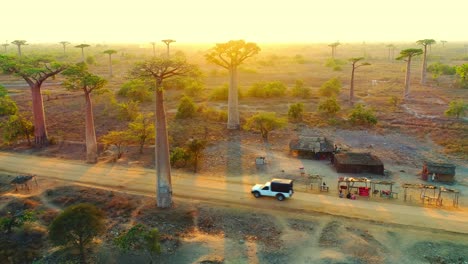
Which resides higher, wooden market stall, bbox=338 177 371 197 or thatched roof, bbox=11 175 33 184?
thatched roof, bbox=11 175 33 184

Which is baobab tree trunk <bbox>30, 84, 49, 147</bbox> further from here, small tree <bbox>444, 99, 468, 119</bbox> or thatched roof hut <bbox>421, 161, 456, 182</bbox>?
small tree <bbox>444, 99, 468, 119</bbox>

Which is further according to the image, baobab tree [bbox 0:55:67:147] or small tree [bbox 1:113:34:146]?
small tree [bbox 1:113:34:146]

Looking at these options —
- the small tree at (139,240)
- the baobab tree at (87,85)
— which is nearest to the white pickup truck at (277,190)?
the small tree at (139,240)

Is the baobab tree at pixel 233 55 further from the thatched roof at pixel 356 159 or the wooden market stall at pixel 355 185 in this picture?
the wooden market stall at pixel 355 185

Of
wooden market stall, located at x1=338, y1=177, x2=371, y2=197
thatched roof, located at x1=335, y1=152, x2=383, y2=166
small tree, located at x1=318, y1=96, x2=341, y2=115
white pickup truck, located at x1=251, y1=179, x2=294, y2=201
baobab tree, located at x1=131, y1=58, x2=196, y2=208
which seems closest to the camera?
baobab tree, located at x1=131, y1=58, x2=196, y2=208

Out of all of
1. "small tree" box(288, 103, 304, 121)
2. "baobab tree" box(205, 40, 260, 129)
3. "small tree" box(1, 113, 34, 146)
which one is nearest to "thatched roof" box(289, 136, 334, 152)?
"baobab tree" box(205, 40, 260, 129)

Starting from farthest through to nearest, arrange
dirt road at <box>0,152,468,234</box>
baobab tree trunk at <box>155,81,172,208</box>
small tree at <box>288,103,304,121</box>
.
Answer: small tree at <box>288,103,304,121</box>
baobab tree trunk at <box>155,81,172,208</box>
dirt road at <box>0,152,468,234</box>

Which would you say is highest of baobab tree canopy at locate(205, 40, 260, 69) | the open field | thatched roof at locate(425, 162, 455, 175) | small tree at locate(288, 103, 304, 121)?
baobab tree canopy at locate(205, 40, 260, 69)
